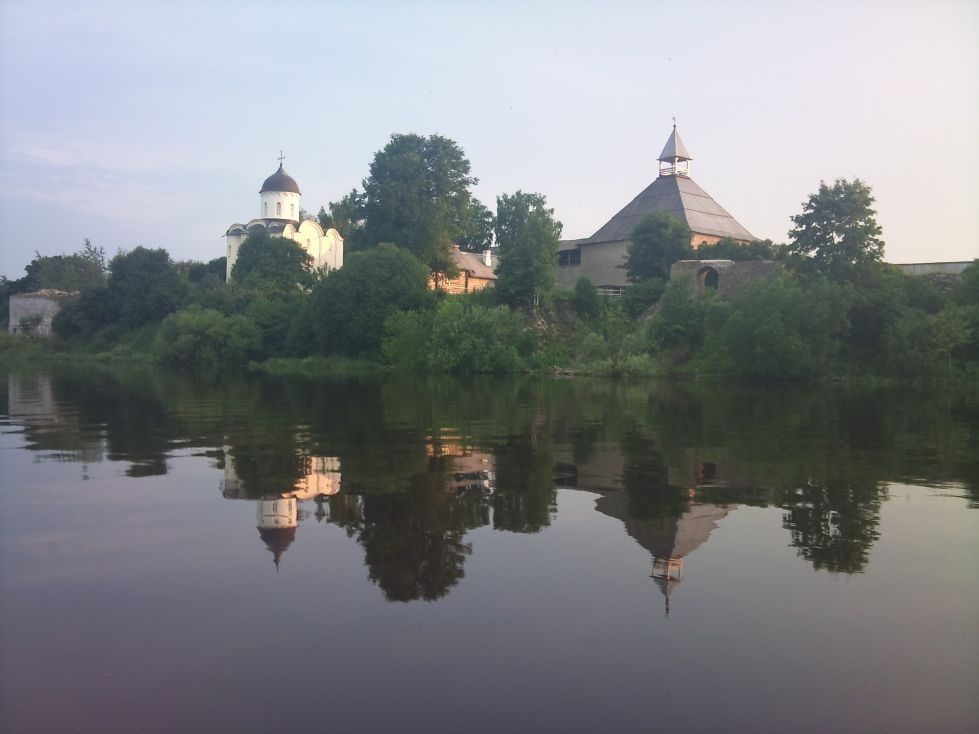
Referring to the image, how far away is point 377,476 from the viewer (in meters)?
10.3

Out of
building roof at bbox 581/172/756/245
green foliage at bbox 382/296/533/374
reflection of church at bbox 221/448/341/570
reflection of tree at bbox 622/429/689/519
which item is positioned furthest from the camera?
building roof at bbox 581/172/756/245

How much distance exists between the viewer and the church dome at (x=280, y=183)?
72.8 meters

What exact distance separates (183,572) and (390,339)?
136 ft

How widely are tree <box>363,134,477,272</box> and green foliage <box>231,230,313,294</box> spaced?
28.9ft

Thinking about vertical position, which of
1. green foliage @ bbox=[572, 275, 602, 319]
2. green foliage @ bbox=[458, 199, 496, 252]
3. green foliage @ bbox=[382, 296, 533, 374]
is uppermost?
green foliage @ bbox=[458, 199, 496, 252]

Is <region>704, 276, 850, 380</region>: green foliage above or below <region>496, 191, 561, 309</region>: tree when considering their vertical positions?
below

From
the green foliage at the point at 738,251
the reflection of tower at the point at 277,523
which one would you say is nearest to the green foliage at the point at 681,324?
the green foliage at the point at 738,251

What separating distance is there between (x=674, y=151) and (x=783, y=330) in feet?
112

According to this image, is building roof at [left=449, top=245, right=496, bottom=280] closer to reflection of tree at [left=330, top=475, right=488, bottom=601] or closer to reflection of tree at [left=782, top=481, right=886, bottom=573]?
reflection of tree at [left=782, top=481, right=886, bottom=573]

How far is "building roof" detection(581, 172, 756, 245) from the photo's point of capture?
61.7 meters

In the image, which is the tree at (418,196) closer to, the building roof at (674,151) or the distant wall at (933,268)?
the building roof at (674,151)

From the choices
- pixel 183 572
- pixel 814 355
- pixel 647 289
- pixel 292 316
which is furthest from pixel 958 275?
pixel 183 572

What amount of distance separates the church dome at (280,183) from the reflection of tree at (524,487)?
6402 cm

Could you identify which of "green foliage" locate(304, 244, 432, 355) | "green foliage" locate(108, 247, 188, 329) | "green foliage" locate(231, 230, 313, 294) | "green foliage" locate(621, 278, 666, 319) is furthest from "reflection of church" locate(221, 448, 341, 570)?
"green foliage" locate(108, 247, 188, 329)
